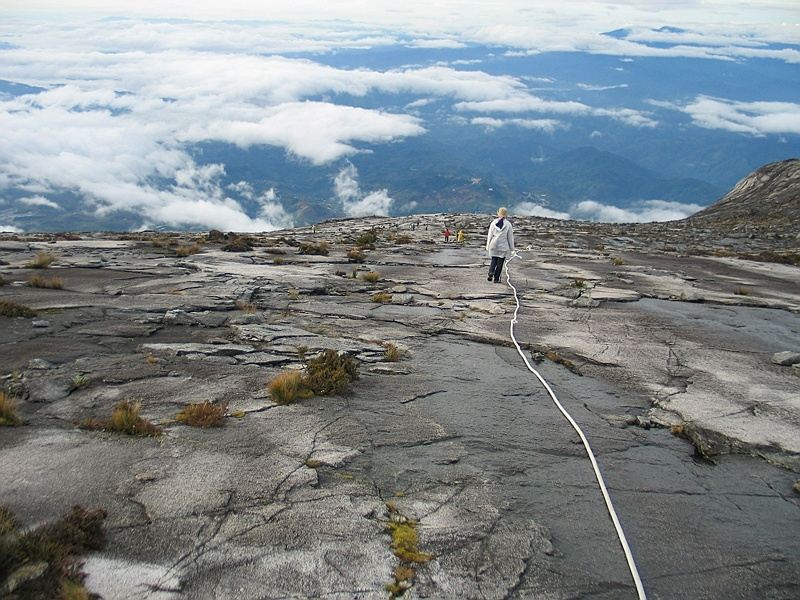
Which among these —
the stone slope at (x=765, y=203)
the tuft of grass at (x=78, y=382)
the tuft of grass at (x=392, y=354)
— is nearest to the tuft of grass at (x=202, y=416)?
the tuft of grass at (x=78, y=382)

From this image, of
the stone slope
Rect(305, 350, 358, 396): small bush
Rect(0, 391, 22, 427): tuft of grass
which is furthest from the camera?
the stone slope

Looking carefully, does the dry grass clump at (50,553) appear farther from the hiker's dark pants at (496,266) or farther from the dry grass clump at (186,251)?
the dry grass clump at (186,251)

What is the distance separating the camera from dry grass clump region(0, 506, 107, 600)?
16.0 feet

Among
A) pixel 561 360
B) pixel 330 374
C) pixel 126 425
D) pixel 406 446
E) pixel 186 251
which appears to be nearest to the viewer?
pixel 126 425

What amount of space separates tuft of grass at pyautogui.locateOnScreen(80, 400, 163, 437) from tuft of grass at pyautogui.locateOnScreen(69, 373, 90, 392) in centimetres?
149

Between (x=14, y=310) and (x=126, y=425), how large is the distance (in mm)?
7097

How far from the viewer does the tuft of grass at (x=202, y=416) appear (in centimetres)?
828

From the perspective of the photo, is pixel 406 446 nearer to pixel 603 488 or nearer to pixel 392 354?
pixel 603 488

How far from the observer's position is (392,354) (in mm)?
12047

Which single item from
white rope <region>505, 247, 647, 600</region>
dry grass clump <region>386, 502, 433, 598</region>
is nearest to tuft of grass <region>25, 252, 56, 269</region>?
white rope <region>505, 247, 647, 600</region>

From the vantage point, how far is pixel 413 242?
121ft

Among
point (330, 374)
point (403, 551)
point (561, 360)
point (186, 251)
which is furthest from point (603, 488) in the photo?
point (186, 251)

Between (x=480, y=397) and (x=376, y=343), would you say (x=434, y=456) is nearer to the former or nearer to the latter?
(x=480, y=397)

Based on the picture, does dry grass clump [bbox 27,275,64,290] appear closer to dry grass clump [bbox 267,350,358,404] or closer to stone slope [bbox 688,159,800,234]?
dry grass clump [bbox 267,350,358,404]
